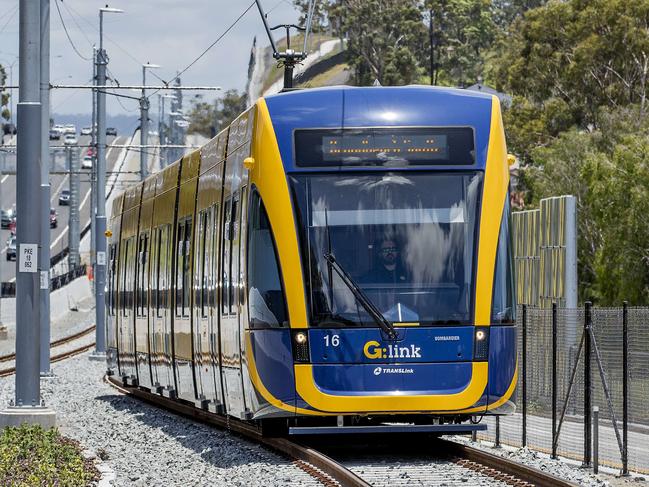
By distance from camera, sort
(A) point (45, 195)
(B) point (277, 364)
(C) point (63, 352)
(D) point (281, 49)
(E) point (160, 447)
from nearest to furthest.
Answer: (B) point (277, 364)
(E) point (160, 447)
(A) point (45, 195)
(C) point (63, 352)
(D) point (281, 49)

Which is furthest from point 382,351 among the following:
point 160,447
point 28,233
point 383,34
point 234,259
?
point 383,34

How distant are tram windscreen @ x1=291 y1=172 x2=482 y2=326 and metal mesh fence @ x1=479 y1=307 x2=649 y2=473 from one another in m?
1.88

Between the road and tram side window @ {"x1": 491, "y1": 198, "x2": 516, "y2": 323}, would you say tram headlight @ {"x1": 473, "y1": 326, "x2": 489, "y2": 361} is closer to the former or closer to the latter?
tram side window @ {"x1": 491, "y1": 198, "x2": 516, "y2": 323}

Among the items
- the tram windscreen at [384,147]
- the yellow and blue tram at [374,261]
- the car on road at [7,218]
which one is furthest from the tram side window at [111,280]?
the car on road at [7,218]

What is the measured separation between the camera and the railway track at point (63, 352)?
135ft

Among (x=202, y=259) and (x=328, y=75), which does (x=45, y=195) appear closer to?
(x=202, y=259)

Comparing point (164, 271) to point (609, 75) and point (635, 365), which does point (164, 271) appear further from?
point (609, 75)

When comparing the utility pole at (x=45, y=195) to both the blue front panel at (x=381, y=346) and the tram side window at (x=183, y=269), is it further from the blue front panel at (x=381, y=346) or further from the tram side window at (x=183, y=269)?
A: the blue front panel at (x=381, y=346)

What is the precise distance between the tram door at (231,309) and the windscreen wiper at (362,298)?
137 cm

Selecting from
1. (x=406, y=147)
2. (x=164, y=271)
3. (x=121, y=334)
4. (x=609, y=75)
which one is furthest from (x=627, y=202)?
(x=406, y=147)

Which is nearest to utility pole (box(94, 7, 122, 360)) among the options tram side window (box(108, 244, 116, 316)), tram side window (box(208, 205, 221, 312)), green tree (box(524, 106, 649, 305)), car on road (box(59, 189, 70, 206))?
tram side window (box(108, 244, 116, 316))

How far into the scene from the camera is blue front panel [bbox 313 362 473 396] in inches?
582

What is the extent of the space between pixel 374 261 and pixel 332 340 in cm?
82

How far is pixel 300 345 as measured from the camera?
1488 centimetres
